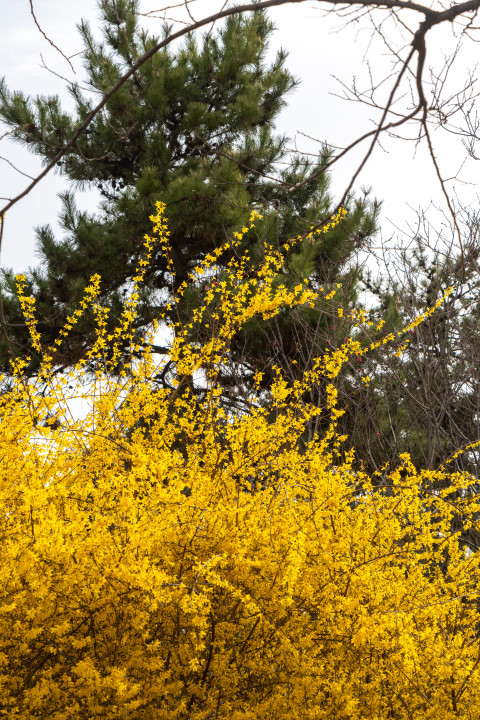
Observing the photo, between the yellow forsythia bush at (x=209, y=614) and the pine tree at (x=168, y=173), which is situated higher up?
the pine tree at (x=168, y=173)

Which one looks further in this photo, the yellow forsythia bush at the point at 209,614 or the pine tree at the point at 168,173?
the pine tree at the point at 168,173

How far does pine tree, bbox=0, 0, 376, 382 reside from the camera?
8.53m

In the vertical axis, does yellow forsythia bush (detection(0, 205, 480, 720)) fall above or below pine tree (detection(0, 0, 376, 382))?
below

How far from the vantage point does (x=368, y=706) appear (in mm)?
2984

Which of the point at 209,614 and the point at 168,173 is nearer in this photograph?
the point at 209,614

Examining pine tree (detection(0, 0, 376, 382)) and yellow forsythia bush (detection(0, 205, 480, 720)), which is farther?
pine tree (detection(0, 0, 376, 382))

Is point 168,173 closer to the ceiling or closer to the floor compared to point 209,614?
closer to the ceiling

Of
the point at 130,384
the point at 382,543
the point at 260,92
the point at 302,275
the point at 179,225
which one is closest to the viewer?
the point at 382,543

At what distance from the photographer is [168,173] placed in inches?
364

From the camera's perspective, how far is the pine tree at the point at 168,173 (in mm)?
8531

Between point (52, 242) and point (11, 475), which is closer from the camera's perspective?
point (11, 475)

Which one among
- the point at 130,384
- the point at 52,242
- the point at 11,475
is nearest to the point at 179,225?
the point at 52,242

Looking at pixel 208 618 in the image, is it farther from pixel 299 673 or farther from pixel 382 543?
pixel 382 543

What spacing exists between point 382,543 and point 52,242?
6.98 metres
